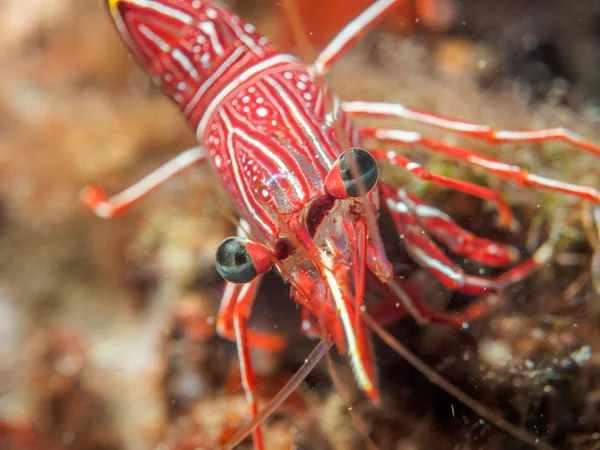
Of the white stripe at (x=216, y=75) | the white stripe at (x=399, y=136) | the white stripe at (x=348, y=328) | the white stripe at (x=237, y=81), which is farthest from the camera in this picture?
the white stripe at (x=216, y=75)

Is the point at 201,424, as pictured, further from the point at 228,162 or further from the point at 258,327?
the point at 228,162

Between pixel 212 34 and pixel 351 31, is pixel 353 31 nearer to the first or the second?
pixel 351 31

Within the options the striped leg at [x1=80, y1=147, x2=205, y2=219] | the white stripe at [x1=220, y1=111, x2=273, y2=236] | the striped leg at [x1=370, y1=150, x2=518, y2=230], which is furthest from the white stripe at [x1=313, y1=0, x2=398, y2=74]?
the striped leg at [x1=80, y1=147, x2=205, y2=219]

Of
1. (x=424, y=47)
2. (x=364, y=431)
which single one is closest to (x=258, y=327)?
(x=364, y=431)

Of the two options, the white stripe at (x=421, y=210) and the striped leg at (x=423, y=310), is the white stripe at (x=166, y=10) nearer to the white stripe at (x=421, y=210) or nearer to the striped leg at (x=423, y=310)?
the white stripe at (x=421, y=210)

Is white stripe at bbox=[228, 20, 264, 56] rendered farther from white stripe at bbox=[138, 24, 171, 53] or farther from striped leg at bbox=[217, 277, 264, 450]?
striped leg at bbox=[217, 277, 264, 450]

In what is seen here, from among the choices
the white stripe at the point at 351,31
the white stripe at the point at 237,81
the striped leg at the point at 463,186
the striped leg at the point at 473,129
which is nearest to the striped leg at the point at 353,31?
the white stripe at the point at 351,31
